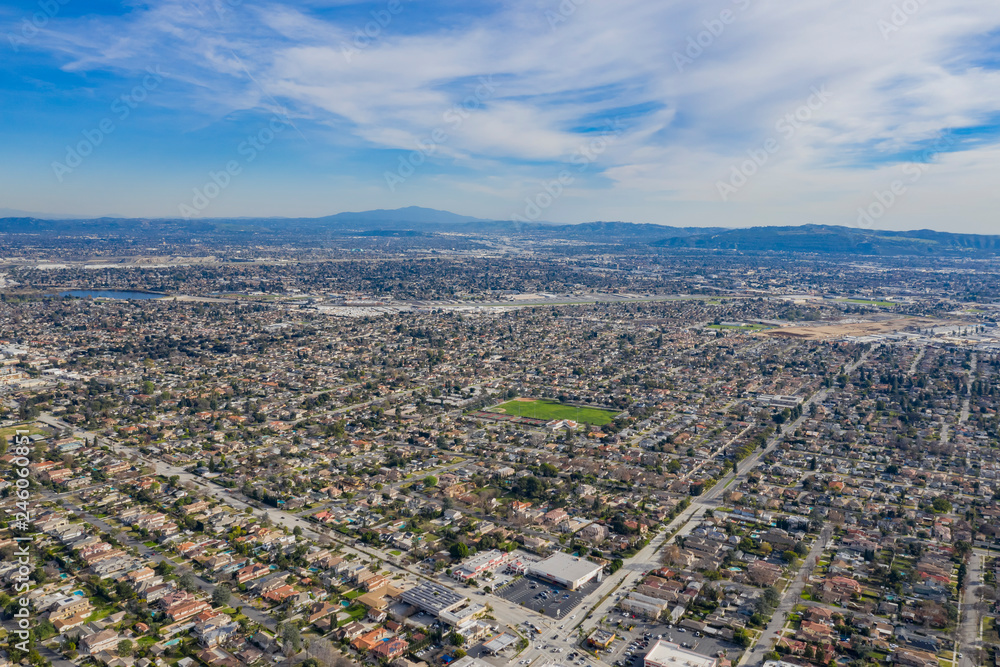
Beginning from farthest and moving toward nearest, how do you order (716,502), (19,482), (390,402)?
(390,402) → (716,502) → (19,482)

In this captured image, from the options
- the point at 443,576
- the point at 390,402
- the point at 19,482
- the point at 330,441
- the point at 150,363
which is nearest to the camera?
the point at 443,576

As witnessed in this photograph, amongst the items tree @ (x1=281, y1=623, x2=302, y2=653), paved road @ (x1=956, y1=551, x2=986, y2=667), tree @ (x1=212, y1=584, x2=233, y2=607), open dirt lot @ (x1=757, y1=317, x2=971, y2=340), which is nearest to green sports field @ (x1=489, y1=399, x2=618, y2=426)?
paved road @ (x1=956, y1=551, x2=986, y2=667)

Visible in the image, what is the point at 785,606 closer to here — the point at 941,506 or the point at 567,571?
the point at 567,571

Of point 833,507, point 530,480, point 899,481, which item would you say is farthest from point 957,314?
point 530,480

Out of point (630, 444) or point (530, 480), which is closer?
point (530, 480)

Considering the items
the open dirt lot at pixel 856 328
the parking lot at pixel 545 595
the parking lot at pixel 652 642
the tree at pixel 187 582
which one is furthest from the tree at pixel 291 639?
the open dirt lot at pixel 856 328

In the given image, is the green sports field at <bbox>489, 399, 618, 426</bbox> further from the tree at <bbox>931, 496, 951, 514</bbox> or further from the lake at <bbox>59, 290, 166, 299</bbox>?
the lake at <bbox>59, 290, 166, 299</bbox>

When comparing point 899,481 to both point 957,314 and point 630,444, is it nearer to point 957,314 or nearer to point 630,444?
point 630,444
